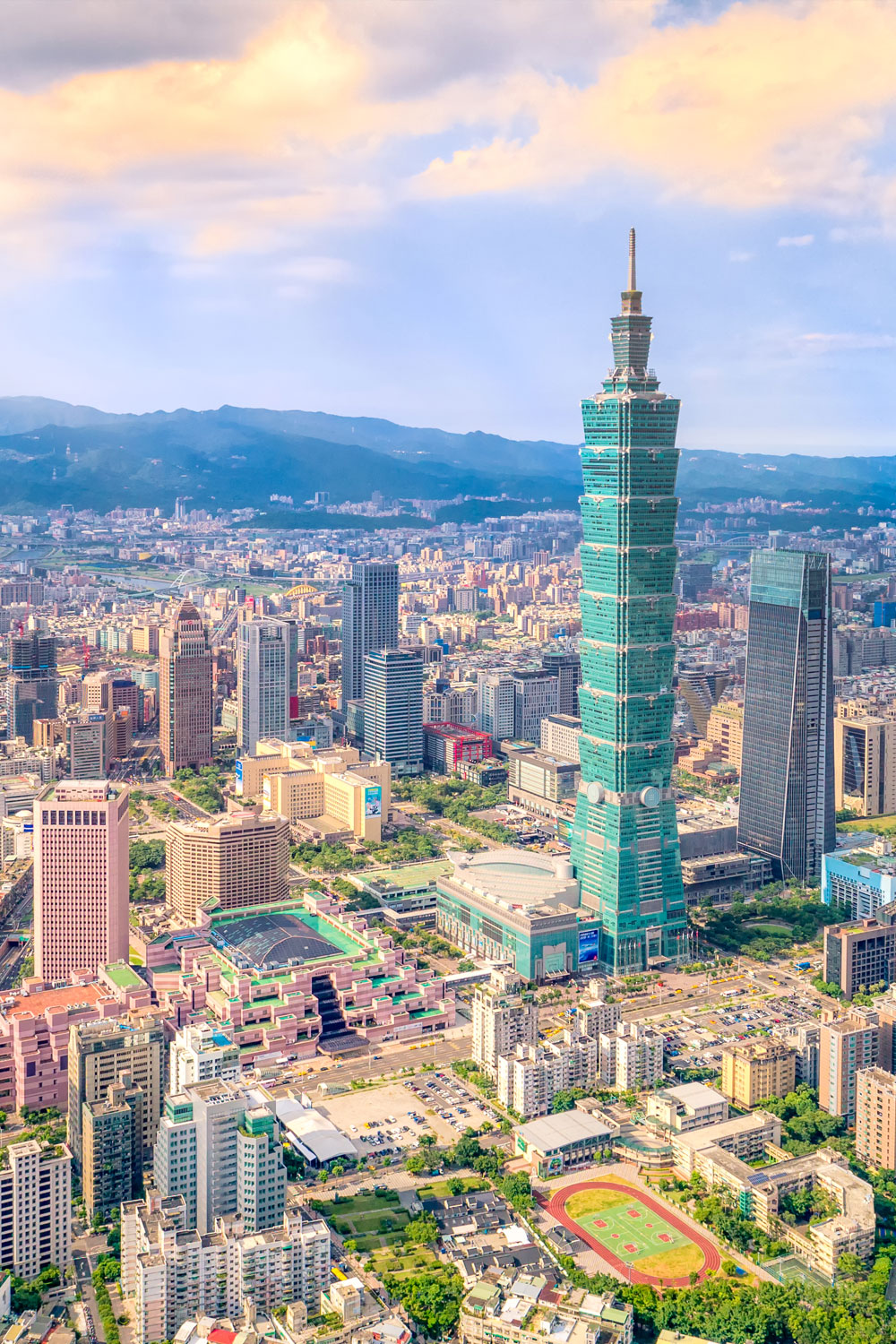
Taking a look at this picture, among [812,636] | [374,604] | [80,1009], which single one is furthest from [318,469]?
[80,1009]

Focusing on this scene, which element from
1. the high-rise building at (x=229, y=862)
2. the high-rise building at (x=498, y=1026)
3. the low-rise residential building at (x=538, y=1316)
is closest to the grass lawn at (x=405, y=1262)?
the low-rise residential building at (x=538, y=1316)

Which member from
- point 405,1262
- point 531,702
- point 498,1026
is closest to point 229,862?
point 498,1026

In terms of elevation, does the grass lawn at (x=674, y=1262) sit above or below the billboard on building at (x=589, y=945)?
below

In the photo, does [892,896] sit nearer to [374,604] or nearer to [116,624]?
[374,604]

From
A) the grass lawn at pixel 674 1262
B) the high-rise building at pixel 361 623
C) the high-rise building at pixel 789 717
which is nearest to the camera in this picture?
the grass lawn at pixel 674 1262

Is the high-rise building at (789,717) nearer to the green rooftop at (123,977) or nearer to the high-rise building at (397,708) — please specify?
the high-rise building at (397,708)

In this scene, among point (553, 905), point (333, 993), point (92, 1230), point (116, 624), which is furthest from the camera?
point (116, 624)
